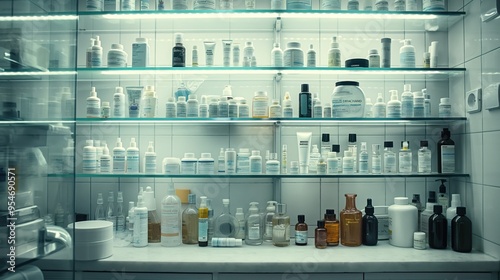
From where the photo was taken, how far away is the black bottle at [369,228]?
2086 mm

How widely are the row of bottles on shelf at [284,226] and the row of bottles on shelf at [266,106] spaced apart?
1.48 ft

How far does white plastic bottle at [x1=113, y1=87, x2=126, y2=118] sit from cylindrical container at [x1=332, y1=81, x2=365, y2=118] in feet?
3.87

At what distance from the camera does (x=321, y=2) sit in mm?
2307

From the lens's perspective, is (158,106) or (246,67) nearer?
(246,67)

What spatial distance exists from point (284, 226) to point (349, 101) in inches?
30.2

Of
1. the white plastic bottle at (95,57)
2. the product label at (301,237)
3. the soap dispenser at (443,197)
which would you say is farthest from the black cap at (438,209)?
the white plastic bottle at (95,57)

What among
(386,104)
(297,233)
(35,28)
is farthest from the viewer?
(386,104)

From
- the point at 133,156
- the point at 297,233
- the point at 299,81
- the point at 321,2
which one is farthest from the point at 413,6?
the point at 133,156

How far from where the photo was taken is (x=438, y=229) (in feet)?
6.64

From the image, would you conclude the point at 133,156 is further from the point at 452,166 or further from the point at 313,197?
the point at 452,166

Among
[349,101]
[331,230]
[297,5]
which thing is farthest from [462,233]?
[297,5]

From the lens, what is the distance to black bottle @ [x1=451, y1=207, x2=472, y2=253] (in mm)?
1966

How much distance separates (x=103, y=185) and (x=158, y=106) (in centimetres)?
59

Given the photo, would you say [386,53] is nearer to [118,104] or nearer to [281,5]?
[281,5]
